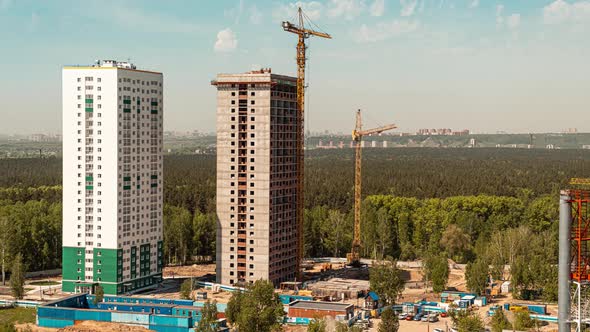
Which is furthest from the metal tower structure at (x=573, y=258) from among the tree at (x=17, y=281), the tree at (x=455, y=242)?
the tree at (x=455, y=242)

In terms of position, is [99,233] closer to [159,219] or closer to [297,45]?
[159,219]

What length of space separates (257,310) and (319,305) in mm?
11972

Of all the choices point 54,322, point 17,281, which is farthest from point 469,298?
point 17,281

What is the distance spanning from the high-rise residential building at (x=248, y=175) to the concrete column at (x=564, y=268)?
47.2 meters

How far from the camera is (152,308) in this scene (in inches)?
2864

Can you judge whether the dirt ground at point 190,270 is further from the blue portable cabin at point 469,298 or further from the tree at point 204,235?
the blue portable cabin at point 469,298

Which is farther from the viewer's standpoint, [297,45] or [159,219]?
[297,45]

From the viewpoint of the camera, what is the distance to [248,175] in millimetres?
86438

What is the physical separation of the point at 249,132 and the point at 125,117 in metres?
12.9

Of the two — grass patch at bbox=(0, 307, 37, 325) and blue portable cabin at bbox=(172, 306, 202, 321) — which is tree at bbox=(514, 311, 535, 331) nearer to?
blue portable cabin at bbox=(172, 306, 202, 321)

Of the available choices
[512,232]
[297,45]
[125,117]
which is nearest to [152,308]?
[125,117]

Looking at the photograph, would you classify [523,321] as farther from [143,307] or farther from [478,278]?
[143,307]

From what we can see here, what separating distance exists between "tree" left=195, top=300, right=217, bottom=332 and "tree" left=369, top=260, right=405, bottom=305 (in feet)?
65.8

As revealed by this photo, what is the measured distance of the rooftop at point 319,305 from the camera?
242 ft
